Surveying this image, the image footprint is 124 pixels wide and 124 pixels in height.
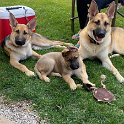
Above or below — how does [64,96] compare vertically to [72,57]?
below

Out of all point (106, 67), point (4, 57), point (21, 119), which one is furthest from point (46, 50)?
point (21, 119)

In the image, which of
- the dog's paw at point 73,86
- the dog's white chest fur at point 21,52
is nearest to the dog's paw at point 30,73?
the dog's white chest fur at point 21,52

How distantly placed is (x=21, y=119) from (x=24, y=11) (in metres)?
3.07

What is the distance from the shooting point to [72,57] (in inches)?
214

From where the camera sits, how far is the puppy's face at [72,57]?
5.43 metres

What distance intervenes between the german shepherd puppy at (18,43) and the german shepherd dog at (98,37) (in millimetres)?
903

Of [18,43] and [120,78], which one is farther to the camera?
[18,43]

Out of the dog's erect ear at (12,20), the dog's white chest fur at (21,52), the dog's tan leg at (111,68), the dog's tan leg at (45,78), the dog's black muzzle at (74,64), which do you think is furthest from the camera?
the dog's white chest fur at (21,52)

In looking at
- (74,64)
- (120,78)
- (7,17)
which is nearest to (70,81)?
(74,64)

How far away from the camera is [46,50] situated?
7.06 metres

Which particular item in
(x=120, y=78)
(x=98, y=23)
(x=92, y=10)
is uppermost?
(x=92, y=10)

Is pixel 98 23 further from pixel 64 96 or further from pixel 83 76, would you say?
pixel 64 96

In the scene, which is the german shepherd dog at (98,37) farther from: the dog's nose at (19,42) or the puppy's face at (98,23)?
the dog's nose at (19,42)

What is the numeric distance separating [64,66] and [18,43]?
3.68 ft
